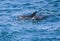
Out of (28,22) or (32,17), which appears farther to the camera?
(32,17)

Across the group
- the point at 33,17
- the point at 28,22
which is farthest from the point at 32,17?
the point at 28,22

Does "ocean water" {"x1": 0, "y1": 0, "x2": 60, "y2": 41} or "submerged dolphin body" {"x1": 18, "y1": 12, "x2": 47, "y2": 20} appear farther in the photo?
"submerged dolphin body" {"x1": 18, "y1": 12, "x2": 47, "y2": 20}

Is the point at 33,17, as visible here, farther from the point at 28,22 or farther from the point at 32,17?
the point at 28,22

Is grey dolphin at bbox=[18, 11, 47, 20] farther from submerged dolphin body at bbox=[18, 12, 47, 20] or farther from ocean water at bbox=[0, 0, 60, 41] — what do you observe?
ocean water at bbox=[0, 0, 60, 41]

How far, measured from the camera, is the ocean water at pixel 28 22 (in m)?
16.2

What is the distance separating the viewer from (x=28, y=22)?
59.3 feet

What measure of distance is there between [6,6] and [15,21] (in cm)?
367

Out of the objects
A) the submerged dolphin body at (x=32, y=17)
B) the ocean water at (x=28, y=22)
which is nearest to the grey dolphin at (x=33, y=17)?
the submerged dolphin body at (x=32, y=17)

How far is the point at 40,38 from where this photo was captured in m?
15.9

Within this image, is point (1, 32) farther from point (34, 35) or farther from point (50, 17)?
point (50, 17)

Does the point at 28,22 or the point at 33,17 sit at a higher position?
the point at 33,17

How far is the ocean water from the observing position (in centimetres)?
1620

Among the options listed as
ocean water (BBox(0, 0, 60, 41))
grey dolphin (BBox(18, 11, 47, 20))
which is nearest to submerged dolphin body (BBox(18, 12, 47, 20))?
grey dolphin (BBox(18, 11, 47, 20))

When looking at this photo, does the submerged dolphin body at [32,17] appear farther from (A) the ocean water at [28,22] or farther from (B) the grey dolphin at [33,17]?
(A) the ocean water at [28,22]
